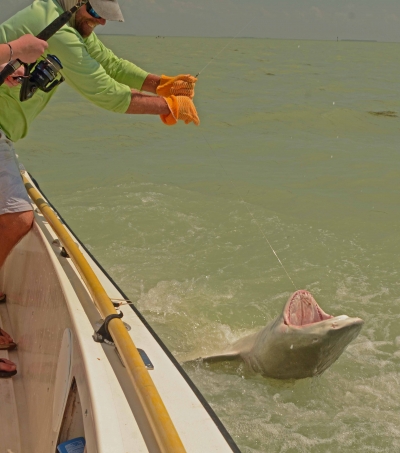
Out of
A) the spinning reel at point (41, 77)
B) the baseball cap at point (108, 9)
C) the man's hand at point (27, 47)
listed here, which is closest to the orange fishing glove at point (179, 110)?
the baseball cap at point (108, 9)

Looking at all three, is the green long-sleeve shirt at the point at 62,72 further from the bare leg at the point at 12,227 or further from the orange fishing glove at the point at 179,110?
the bare leg at the point at 12,227

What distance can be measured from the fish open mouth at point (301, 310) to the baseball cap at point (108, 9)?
5.75ft

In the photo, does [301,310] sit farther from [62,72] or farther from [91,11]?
[91,11]

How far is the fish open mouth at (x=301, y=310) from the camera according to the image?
3.47 m

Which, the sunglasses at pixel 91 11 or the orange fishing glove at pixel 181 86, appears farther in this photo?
the orange fishing glove at pixel 181 86

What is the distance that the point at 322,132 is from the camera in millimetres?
13188

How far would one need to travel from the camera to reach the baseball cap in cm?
302

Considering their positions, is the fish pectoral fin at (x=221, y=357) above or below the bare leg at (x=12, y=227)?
below

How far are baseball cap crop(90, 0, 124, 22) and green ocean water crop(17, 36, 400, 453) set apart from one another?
2240mm

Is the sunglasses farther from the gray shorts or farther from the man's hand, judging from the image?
the gray shorts

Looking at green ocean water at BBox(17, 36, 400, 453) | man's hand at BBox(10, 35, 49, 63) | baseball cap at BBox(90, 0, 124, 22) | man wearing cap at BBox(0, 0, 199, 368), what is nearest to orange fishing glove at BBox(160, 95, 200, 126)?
man wearing cap at BBox(0, 0, 199, 368)

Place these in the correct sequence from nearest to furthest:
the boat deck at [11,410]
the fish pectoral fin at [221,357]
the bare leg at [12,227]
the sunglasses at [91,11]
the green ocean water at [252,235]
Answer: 1. the boat deck at [11,410]
2. the sunglasses at [91,11]
3. the bare leg at [12,227]
4. the green ocean water at [252,235]
5. the fish pectoral fin at [221,357]

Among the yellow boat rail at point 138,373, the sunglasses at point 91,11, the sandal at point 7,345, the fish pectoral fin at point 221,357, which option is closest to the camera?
the yellow boat rail at point 138,373

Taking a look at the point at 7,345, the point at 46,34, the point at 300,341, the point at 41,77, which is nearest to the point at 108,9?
the point at 46,34
